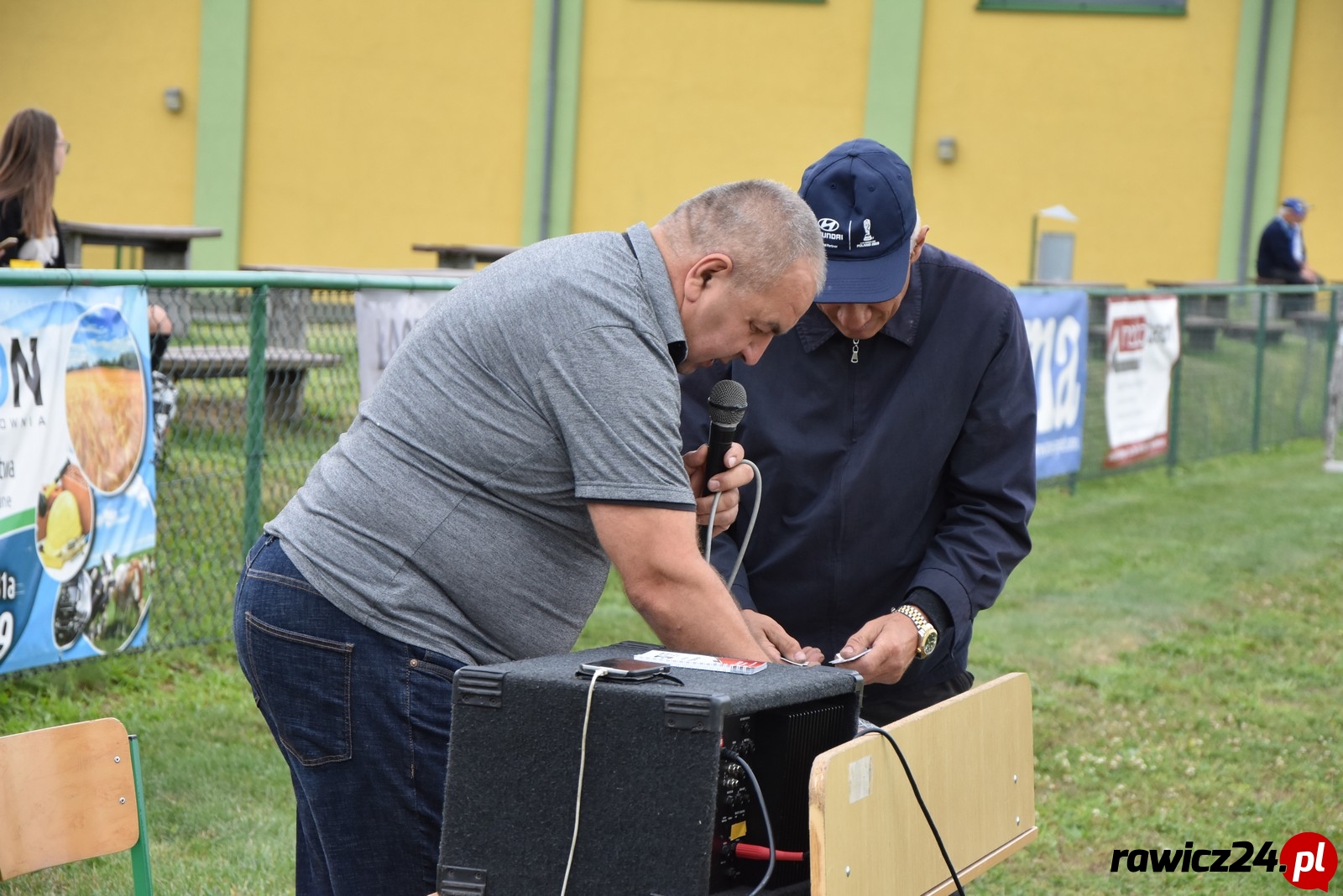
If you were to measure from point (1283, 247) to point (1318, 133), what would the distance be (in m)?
2.97

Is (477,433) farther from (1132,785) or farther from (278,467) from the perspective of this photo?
(278,467)

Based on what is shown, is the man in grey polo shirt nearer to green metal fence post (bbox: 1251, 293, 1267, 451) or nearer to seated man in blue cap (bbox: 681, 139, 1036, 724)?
seated man in blue cap (bbox: 681, 139, 1036, 724)

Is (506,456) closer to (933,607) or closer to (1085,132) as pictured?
(933,607)

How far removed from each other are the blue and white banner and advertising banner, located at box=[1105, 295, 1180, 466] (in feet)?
1.56

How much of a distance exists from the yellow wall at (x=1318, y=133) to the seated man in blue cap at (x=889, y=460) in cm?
1951

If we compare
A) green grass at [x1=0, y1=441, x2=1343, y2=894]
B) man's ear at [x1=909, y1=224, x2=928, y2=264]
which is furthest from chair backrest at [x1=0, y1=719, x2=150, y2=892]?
man's ear at [x1=909, y1=224, x2=928, y2=264]

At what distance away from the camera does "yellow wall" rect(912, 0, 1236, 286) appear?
67.2ft

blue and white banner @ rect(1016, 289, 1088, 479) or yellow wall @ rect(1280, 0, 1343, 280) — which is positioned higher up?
yellow wall @ rect(1280, 0, 1343, 280)

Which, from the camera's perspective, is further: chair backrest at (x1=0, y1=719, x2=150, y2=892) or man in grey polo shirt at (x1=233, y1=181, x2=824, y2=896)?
chair backrest at (x1=0, y1=719, x2=150, y2=892)

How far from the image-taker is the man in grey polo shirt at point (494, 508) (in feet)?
7.12

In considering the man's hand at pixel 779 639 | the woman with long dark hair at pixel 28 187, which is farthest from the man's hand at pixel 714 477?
the woman with long dark hair at pixel 28 187

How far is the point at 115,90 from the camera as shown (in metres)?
22.0

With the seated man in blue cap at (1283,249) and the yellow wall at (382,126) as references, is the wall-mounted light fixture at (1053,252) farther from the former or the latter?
the yellow wall at (382,126)

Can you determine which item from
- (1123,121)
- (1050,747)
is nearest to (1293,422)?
(1123,121)
